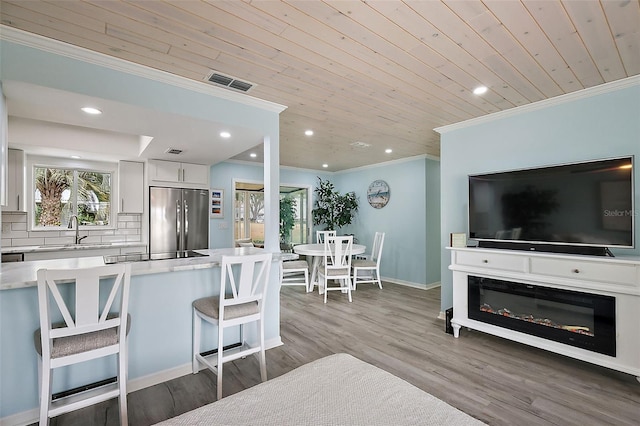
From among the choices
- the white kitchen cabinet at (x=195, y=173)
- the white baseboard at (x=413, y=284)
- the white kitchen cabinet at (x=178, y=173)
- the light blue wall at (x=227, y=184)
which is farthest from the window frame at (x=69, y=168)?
the white baseboard at (x=413, y=284)

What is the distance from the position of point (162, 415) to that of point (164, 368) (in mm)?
489

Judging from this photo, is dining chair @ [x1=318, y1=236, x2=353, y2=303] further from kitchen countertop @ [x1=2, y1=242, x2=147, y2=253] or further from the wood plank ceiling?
kitchen countertop @ [x1=2, y1=242, x2=147, y2=253]

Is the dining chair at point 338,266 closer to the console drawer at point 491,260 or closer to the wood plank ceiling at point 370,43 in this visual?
the console drawer at point 491,260

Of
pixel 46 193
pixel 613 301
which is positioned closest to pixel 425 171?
pixel 613 301

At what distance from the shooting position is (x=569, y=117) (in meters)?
2.85

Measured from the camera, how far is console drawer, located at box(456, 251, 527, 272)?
2791mm

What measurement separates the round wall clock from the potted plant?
194 centimetres

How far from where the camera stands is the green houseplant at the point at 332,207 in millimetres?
6793

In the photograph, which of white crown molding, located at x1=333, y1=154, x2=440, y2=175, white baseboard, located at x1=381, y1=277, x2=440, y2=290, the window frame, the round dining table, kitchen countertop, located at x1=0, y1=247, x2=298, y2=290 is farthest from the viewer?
white crown molding, located at x1=333, y1=154, x2=440, y2=175

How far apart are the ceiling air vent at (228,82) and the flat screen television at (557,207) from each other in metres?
2.59

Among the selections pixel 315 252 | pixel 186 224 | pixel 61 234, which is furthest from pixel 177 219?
pixel 315 252

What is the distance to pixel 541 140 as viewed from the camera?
3027 millimetres

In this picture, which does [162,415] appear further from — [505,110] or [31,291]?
[505,110]

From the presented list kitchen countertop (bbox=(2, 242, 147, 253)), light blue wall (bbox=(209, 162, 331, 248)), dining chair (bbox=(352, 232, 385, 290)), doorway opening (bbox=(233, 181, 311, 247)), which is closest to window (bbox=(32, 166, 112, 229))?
kitchen countertop (bbox=(2, 242, 147, 253))
